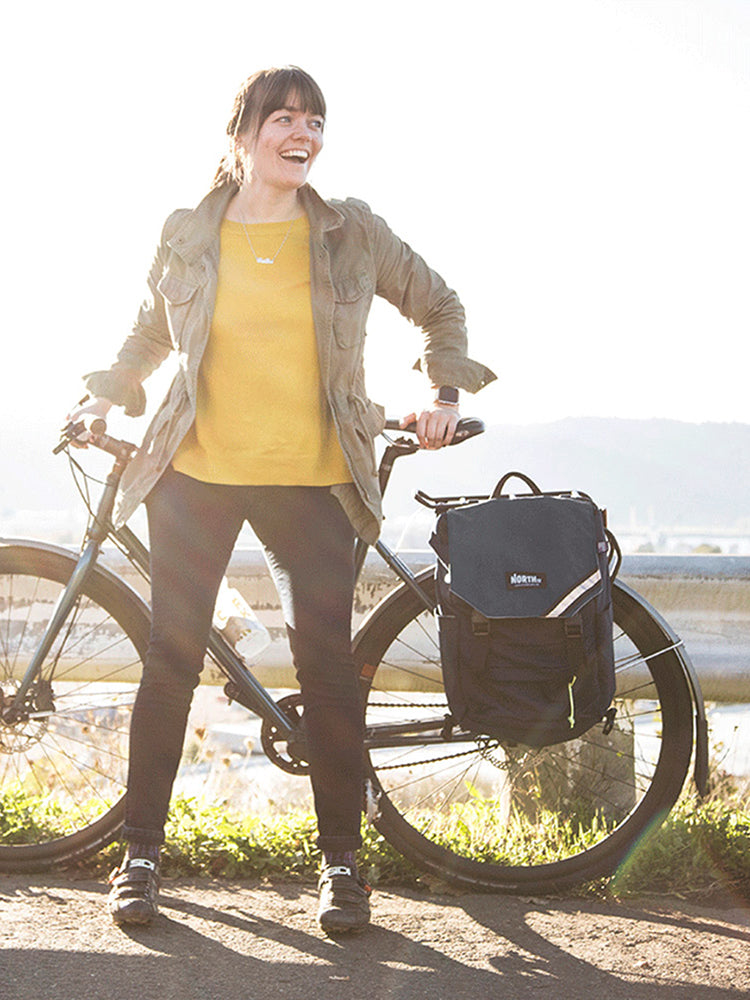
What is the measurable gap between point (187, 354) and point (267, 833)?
60.6 inches

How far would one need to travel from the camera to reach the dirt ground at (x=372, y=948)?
7.63ft

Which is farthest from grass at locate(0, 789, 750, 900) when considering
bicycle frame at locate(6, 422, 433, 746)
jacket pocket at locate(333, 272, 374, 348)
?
jacket pocket at locate(333, 272, 374, 348)

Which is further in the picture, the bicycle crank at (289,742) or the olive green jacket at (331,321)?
the bicycle crank at (289,742)

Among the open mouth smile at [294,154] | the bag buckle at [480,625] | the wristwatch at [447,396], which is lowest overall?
the bag buckle at [480,625]

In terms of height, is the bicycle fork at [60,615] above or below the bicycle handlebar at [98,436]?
below

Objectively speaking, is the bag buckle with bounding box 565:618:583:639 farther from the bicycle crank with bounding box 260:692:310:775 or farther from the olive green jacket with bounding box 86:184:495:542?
the bicycle crank with bounding box 260:692:310:775

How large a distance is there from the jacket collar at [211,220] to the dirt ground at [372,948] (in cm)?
177

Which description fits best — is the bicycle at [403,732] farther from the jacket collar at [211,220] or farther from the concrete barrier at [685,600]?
the jacket collar at [211,220]

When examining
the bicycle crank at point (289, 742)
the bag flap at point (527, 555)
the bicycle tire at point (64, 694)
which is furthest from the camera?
the bicycle tire at point (64, 694)

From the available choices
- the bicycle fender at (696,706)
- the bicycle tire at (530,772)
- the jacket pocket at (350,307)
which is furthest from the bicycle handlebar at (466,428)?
the bicycle fender at (696,706)

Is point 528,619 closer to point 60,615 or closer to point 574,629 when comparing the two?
point 574,629

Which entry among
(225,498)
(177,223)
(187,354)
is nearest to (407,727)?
(225,498)

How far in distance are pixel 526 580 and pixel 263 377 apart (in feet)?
2.99

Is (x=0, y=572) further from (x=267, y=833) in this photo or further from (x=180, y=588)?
(x=267, y=833)
